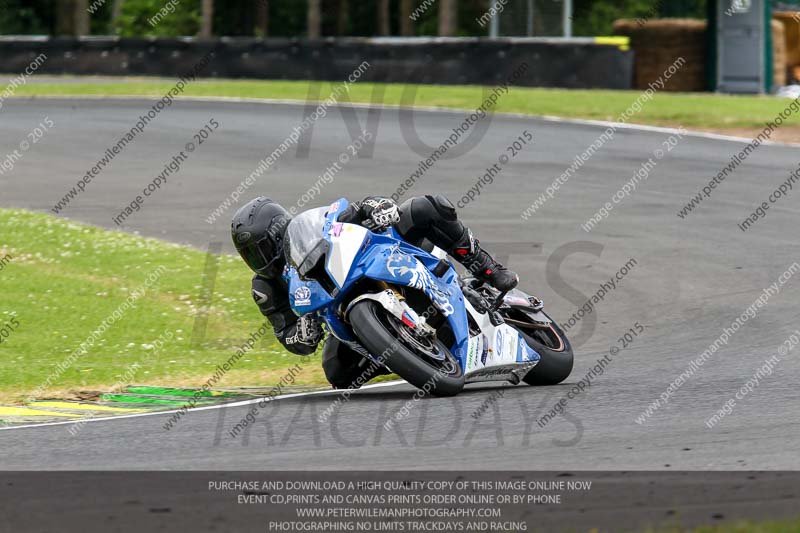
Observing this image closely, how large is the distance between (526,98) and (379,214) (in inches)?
806

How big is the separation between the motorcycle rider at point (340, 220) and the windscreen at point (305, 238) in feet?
0.62

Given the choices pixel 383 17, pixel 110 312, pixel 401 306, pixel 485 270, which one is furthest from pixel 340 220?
pixel 383 17

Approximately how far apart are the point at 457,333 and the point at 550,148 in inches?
532

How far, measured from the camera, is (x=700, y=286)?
12273mm

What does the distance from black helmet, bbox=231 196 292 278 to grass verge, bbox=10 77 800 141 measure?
15220mm

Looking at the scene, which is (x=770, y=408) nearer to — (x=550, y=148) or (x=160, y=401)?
(x=160, y=401)

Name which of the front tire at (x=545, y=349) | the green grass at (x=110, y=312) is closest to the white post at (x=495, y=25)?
the green grass at (x=110, y=312)

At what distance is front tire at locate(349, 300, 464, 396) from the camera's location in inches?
302

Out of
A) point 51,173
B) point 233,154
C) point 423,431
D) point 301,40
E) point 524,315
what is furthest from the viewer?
point 301,40

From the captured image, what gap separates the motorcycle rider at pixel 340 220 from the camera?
27.3 ft

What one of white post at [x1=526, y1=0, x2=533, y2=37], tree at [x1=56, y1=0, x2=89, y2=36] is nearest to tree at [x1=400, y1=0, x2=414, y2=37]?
tree at [x1=56, y1=0, x2=89, y2=36]

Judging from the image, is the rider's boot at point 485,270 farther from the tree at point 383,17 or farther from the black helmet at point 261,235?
the tree at point 383,17

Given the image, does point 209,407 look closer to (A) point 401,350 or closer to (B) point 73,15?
(A) point 401,350
